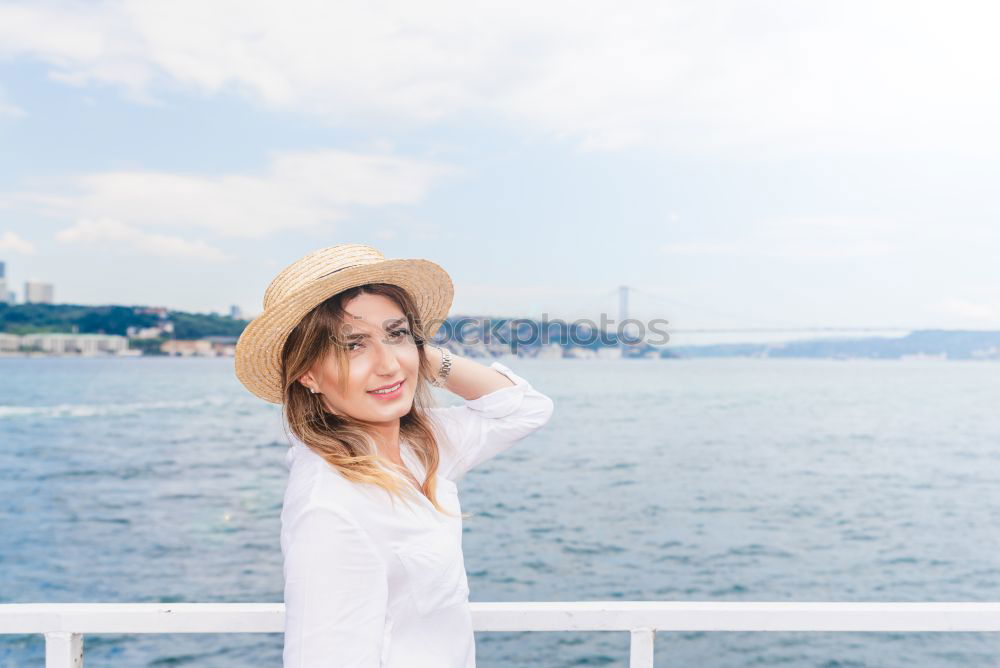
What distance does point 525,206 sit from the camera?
73188 mm

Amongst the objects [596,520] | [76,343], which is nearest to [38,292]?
[76,343]

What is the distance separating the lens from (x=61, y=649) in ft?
3.95

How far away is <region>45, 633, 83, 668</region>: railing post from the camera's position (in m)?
1.20

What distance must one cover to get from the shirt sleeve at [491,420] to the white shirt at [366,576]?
16 cm

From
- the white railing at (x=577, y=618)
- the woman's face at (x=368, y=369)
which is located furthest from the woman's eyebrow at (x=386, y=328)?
the white railing at (x=577, y=618)

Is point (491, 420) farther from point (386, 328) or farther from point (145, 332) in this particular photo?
point (145, 332)

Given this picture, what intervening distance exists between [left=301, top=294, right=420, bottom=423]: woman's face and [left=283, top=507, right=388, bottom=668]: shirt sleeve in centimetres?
25

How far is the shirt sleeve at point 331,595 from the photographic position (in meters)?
0.80

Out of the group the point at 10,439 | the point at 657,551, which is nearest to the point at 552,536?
the point at 657,551

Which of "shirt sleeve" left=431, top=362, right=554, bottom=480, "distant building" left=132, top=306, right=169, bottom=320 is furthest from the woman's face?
"distant building" left=132, top=306, right=169, bottom=320

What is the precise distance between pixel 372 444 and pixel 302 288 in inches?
8.9

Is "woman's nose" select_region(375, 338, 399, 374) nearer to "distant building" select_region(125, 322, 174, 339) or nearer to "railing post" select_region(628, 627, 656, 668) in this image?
"railing post" select_region(628, 627, 656, 668)

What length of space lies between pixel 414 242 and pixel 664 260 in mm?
23412

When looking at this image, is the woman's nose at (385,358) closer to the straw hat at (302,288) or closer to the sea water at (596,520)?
the straw hat at (302,288)
